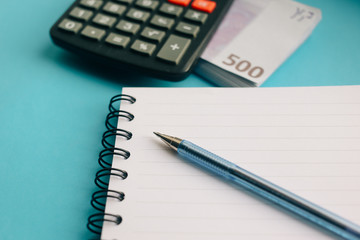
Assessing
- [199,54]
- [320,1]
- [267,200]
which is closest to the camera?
[267,200]

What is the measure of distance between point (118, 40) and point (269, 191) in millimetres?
287

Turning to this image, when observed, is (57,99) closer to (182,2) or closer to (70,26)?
(70,26)

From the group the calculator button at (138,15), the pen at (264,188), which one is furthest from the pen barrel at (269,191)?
the calculator button at (138,15)

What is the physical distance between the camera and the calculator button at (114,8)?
1.75 ft

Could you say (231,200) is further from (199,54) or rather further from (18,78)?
(18,78)

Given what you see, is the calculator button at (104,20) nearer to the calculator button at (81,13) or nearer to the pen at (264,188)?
the calculator button at (81,13)

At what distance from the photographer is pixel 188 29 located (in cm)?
50

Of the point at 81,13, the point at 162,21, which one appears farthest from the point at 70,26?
the point at 162,21

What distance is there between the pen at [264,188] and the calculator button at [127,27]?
18 centimetres

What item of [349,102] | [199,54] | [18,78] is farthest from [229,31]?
[18,78]

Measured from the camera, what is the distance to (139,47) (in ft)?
1.59

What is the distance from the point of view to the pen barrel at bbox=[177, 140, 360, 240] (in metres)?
0.32

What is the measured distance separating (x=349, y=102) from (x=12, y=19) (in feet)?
1.75

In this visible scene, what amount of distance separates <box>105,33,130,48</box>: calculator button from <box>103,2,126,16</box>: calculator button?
48 mm
